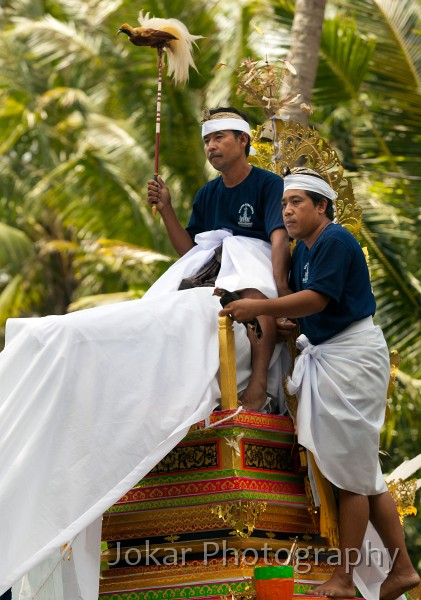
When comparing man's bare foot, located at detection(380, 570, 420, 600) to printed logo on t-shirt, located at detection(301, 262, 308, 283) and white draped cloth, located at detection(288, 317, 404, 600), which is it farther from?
printed logo on t-shirt, located at detection(301, 262, 308, 283)

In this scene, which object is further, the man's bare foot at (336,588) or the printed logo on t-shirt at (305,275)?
the printed logo on t-shirt at (305,275)

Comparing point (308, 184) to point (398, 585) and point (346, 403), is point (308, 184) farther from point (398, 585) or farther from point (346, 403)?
point (398, 585)

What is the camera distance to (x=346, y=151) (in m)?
19.3

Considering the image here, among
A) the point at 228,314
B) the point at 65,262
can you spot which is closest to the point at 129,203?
the point at 65,262

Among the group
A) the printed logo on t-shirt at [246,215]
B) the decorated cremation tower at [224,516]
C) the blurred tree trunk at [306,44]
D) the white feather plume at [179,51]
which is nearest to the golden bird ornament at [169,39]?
the white feather plume at [179,51]

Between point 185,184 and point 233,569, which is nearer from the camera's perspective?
point 233,569

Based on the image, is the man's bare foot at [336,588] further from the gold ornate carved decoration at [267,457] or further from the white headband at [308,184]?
the white headband at [308,184]

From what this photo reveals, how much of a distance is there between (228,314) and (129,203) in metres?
11.5

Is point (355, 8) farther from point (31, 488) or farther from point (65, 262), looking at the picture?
point (31, 488)

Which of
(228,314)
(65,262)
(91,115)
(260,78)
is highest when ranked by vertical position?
(260,78)

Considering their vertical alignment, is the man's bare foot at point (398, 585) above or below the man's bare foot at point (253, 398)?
below

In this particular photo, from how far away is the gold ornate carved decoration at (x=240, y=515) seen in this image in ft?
23.1

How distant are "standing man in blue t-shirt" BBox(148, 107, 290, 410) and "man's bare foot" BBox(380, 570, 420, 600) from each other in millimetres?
1869

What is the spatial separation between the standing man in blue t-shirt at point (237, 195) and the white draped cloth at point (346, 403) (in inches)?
23.1
